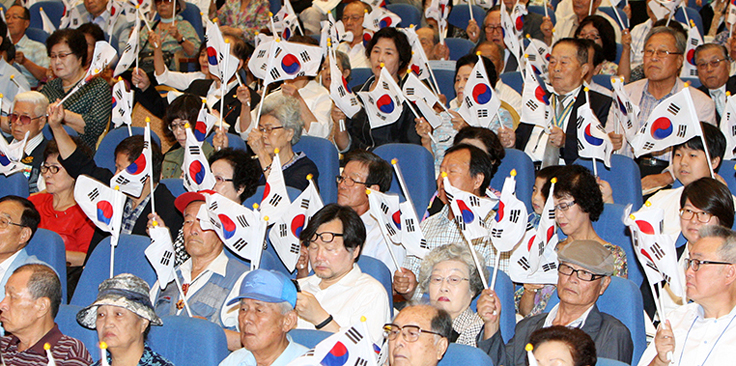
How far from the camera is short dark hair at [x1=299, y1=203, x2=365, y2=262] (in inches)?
133

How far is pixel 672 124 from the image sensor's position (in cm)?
390

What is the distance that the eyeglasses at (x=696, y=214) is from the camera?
3322 mm

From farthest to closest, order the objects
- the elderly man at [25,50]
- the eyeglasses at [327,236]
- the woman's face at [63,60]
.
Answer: the elderly man at [25,50]
the woman's face at [63,60]
the eyeglasses at [327,236]

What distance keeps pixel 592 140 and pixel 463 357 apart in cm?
A: 189

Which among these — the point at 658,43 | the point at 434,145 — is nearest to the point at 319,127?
the point at 434,145

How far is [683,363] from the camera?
274 centimetres

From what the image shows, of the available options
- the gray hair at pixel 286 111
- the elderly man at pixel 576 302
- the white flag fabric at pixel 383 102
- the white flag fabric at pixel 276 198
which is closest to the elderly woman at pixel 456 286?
the elderly man at pixel 576 302

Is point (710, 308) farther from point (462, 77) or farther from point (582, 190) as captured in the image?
point (462, 77)

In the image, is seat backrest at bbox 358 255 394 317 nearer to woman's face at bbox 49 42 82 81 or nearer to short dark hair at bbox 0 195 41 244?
short dark hair at bbox 0 195 41 244

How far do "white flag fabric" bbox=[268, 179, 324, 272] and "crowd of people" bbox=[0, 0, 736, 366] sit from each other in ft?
0.11

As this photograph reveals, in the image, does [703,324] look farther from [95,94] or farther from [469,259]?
[95,94]

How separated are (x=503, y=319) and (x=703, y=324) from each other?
0.74 m

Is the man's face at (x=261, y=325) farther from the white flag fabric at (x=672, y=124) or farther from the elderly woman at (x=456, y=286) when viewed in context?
the white flag fabric at (x=672, y=124)

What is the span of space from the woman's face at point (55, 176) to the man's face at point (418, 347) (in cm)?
245
